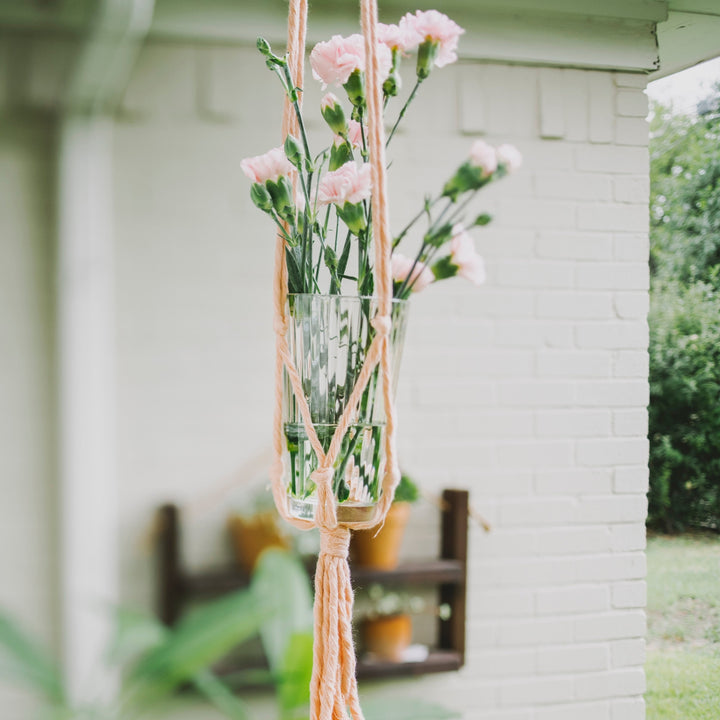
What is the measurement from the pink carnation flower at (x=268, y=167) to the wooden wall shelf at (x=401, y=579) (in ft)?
3.57

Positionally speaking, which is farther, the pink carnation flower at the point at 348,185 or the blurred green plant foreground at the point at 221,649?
the blurred green plant foreground at the point at 221,649

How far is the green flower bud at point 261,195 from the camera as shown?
25.2 inches

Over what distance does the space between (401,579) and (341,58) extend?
121cm

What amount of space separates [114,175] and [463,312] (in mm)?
749

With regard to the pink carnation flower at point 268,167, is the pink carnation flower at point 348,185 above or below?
below

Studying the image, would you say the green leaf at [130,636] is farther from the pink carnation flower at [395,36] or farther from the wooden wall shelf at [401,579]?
the pink carnation flower at [395,36]

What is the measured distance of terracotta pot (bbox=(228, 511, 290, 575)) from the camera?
158 cm

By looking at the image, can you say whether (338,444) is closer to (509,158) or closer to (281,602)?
(509,158)

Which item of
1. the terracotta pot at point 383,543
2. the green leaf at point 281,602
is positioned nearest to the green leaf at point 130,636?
the green leaf at point 281,602

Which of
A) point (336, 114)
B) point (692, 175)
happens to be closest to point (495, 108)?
point (692, 175)

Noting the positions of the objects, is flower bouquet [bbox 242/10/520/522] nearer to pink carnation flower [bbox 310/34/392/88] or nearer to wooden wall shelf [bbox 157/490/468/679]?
pink carnation flower [bbox 310/34/392/88]

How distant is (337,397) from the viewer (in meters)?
0.63

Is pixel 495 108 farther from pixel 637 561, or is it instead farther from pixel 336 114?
pixel 336 114

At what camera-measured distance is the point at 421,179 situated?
1.65 metres
